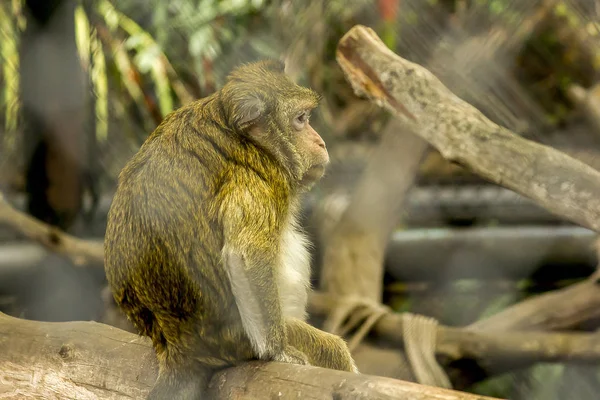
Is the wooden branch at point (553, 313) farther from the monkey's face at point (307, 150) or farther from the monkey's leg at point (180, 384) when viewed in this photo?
the monkey's leg at point (180, 384)

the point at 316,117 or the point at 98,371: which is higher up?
the point at 98,371

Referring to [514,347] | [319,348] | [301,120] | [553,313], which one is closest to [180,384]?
[319,348]

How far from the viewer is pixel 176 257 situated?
6.02ft

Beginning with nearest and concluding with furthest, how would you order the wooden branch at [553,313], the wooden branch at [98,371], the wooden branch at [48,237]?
the wooden branch at [98,371], the wooden branch at [553,313], the wooden branch at [48,237]

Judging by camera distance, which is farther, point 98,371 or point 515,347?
point 515,347

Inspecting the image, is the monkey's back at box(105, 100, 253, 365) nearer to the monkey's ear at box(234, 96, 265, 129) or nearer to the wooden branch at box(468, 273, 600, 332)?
the monkey's ear at box(234, 96, 265, 129)

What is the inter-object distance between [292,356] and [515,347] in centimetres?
148

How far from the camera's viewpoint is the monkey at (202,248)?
1.84m

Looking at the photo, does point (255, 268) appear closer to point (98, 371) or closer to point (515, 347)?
point (98, 371)

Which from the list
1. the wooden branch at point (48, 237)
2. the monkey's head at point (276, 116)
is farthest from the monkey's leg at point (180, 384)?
the wooden branch at point (48, 237)

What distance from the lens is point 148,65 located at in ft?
13.7

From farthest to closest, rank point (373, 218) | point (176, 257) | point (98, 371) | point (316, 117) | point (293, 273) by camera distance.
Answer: point (316, 117) → point (373, 218) → point (293, 273) → point (98, 371) → point (176, 257)

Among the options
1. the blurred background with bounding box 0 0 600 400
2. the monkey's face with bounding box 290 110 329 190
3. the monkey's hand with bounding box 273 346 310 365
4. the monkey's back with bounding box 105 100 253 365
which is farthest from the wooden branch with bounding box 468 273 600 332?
the monkey's back with bounding box 105 100 253 365

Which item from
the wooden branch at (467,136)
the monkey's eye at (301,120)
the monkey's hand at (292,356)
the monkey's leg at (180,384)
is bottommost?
the monkey's leg at (180,384)
